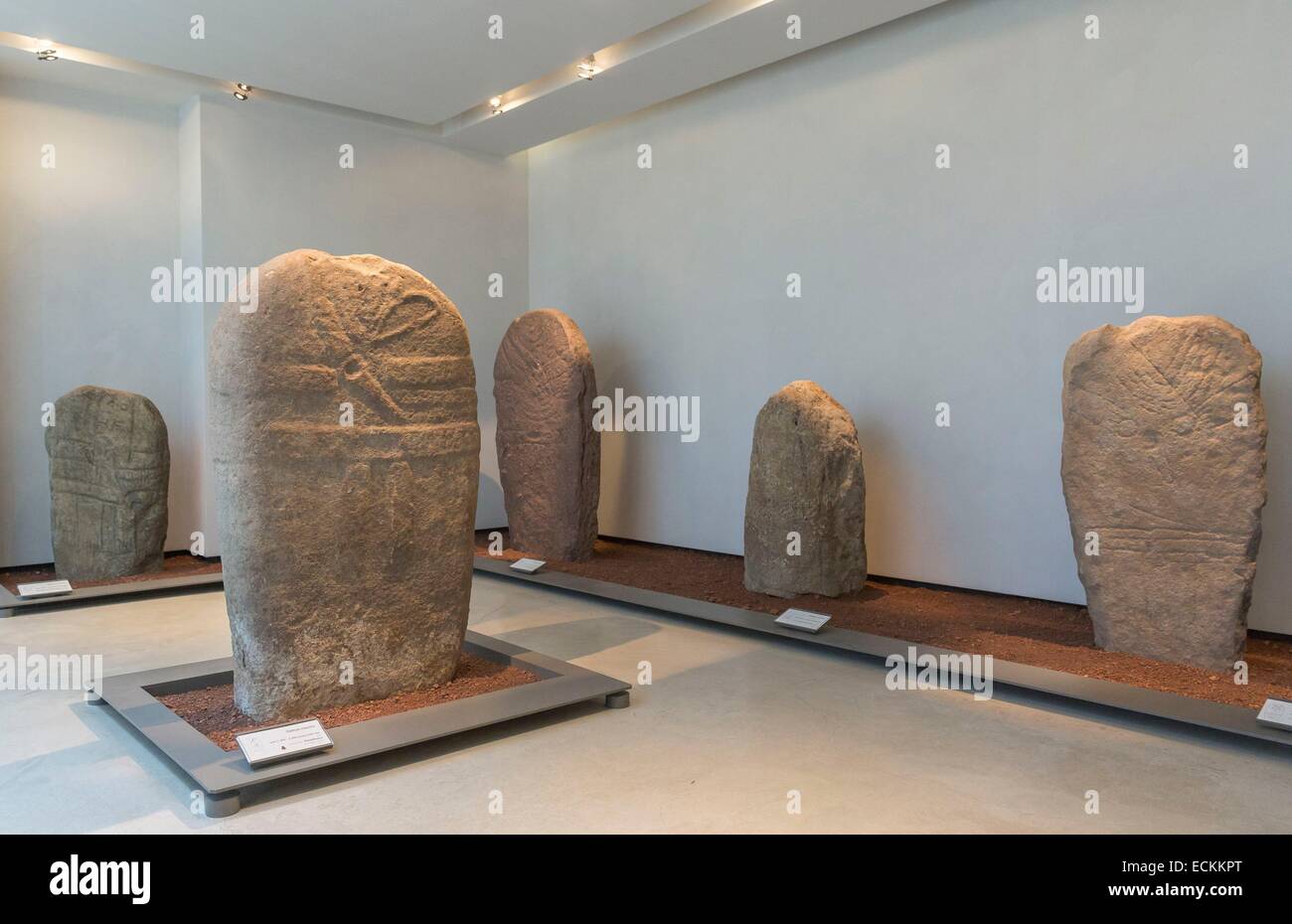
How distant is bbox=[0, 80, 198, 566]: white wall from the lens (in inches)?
276

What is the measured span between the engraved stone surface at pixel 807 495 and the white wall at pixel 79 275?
471 centimetres

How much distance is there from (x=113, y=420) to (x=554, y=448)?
301 cm

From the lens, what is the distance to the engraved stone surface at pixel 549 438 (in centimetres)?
729

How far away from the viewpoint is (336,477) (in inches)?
139

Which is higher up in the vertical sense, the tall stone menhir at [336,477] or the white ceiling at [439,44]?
the white ceiling at [439,44]

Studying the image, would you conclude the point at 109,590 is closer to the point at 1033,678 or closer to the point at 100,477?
the point at 100,477

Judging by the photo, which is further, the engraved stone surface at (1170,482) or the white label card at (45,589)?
the white label card at (45,589)

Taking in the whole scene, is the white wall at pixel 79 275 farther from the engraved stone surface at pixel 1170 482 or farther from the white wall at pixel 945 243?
the engraved stone surface at pixel 1170 482

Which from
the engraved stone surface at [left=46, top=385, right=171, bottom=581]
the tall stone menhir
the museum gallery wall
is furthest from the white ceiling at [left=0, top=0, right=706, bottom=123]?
the tall stone menhir

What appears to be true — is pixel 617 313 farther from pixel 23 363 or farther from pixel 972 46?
pixel 23 363

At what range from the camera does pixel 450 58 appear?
268 inches

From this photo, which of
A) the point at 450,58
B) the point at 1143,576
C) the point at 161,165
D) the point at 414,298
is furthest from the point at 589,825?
the point at 161,165

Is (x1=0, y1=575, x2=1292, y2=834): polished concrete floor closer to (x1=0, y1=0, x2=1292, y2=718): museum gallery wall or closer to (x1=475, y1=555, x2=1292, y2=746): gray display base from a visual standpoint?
(x1=475, y1=555, x2=1292, y2=746): gray display base

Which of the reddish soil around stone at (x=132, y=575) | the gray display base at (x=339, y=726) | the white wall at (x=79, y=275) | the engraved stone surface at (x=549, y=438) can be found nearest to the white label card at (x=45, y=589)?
the reddish soil around stone at (x=132, y=575)
